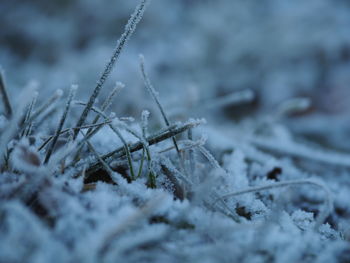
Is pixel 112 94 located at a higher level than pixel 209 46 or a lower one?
lower

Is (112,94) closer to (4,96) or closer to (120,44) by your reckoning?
(120,44)

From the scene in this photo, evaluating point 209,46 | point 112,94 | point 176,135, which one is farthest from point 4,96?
point 209,46

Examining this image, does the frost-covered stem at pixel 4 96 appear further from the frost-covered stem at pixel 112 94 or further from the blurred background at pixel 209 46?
the blurred background at pixel 209 46

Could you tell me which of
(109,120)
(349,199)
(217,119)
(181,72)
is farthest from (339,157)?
(181,72)

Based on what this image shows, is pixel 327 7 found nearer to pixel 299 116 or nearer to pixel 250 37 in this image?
pixel 250 37

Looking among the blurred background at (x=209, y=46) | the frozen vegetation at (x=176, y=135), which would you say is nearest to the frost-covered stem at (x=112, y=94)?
the frozen vegetation at (x=176, y=135)

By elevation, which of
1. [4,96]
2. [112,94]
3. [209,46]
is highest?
[209,46]
